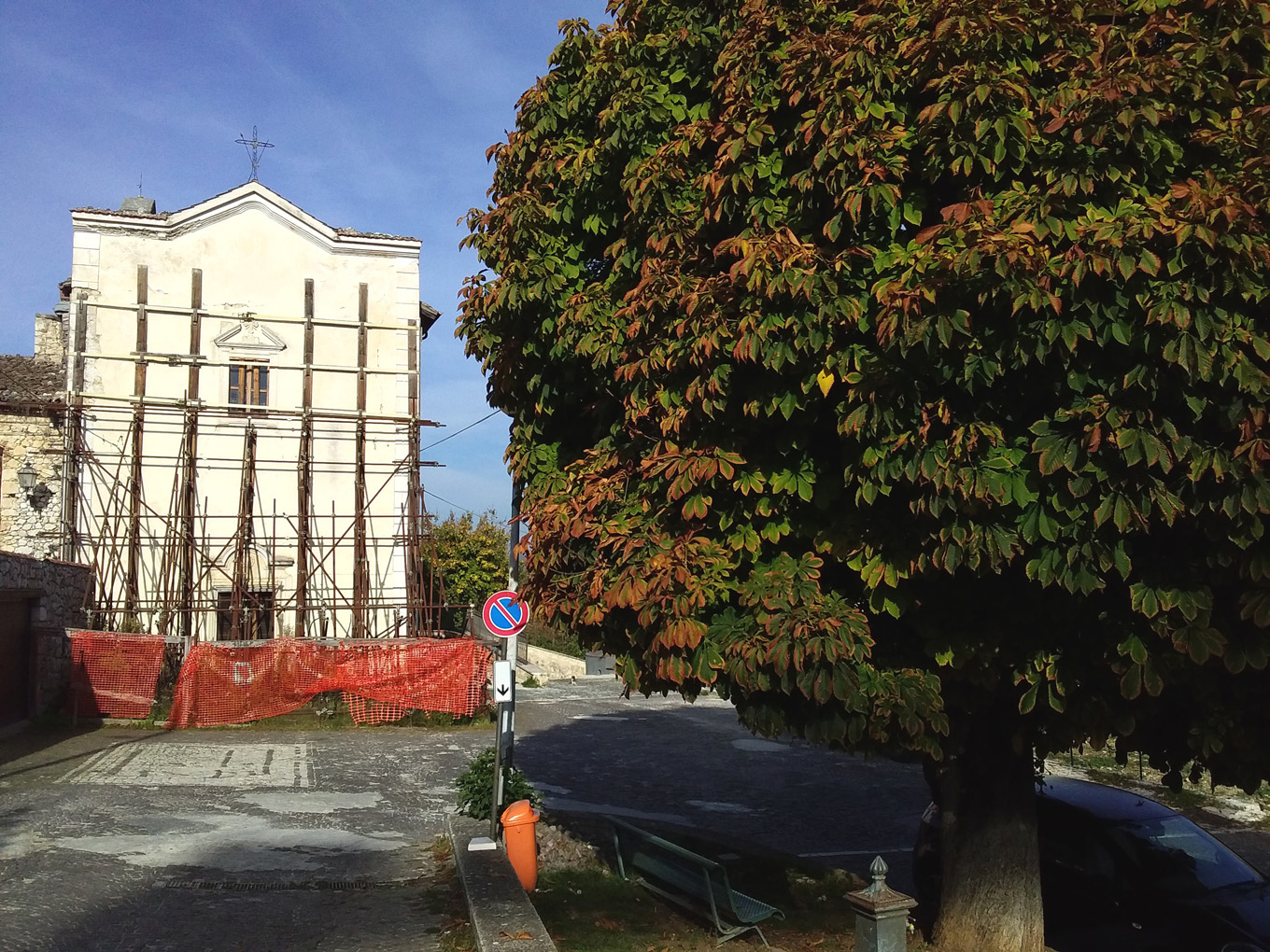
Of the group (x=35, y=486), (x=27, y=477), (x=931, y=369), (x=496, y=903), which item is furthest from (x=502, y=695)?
(x=35, y=486)

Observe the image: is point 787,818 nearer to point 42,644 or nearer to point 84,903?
point 84,903

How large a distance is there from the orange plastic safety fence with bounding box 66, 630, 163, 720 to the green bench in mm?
11993

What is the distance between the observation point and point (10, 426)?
2227 cm

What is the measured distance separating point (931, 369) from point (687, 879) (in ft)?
Result: 16.0

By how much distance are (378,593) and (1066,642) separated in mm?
19546

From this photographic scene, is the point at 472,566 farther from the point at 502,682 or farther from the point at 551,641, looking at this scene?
the point at 502,682

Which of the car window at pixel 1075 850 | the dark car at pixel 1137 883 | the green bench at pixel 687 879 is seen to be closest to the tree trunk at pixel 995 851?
the dark car at pixel 1137 883

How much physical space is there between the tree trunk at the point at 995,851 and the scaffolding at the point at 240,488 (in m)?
16.8

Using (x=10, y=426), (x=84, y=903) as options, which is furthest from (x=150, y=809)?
(x=10, y=426)

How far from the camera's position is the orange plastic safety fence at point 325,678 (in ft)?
60.5

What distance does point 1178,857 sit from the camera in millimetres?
8391

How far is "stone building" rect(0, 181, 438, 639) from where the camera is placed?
72.9 feet

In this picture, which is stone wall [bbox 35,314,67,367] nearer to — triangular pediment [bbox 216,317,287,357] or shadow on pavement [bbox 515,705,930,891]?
triangular pediment [bbox 216,317,287,357]

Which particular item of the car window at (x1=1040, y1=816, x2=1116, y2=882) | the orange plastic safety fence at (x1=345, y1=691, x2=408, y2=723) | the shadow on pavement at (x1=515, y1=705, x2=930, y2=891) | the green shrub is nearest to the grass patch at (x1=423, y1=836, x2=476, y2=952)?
the green shrub
